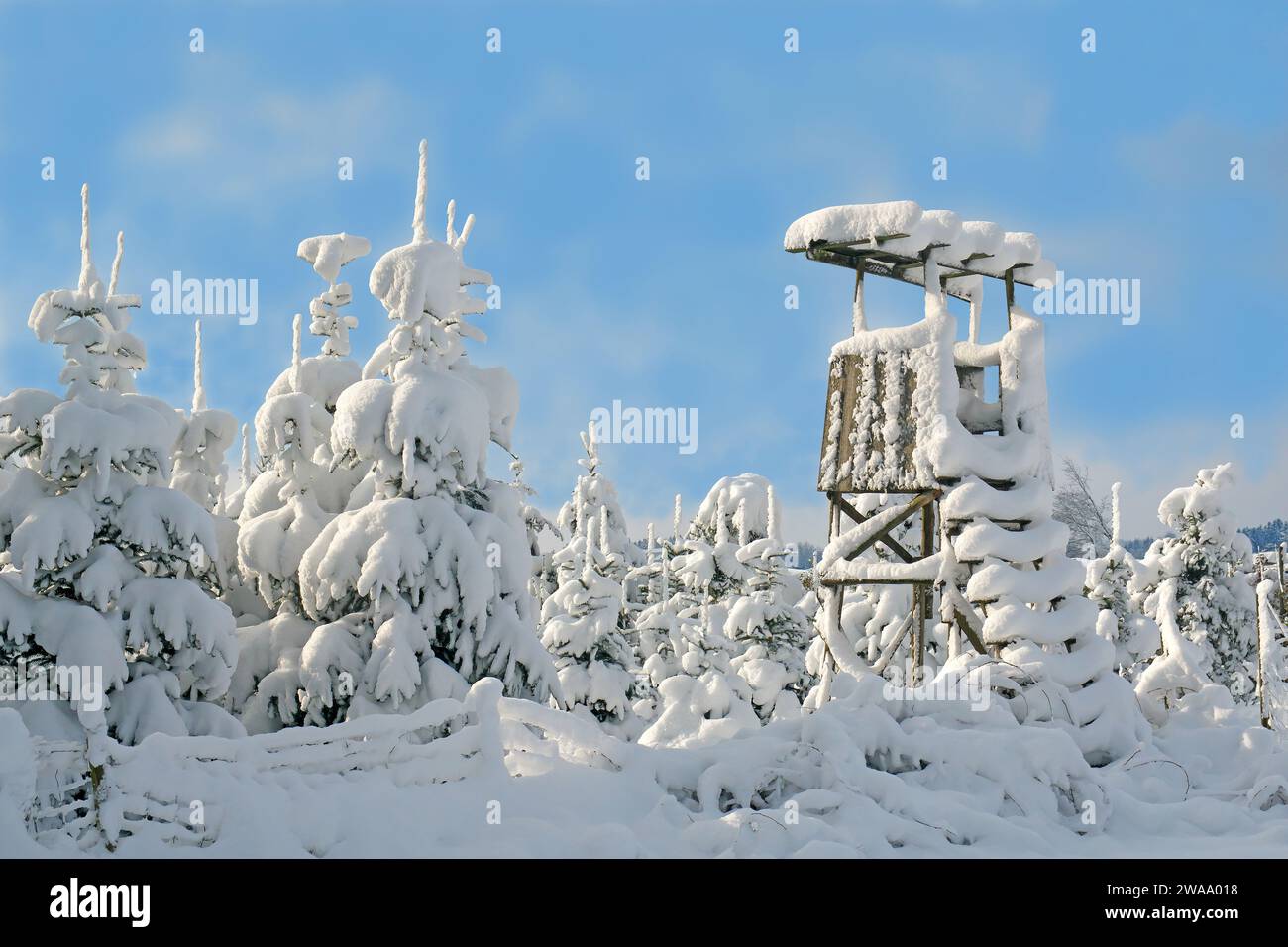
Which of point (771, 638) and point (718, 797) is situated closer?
point (718, 797)

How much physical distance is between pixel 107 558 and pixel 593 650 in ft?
32.5

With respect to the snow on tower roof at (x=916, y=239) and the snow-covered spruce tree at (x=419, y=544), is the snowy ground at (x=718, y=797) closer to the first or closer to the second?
the snow-covered spruce tree at (x=419, y=544)

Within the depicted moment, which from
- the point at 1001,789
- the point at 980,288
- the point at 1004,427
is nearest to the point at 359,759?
the point at 1001,789

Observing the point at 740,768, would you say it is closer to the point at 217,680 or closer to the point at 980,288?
the point at 217,680

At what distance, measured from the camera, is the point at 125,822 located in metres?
8.21

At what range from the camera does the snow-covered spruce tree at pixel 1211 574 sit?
33.7 m

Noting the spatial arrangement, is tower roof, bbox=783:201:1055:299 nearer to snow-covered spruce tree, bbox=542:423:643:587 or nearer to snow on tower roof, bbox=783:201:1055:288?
snow on tower roof, bbox=783:201:1055:288

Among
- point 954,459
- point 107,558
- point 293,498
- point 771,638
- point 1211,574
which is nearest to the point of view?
point 107,558

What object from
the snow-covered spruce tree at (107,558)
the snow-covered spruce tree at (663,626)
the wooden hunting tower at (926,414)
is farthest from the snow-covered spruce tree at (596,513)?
the snow-covered spruce tree at (107,558)

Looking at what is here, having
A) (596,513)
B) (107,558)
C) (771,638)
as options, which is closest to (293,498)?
(107,558)

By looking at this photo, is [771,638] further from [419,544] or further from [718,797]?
[718,797]

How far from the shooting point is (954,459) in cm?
1644

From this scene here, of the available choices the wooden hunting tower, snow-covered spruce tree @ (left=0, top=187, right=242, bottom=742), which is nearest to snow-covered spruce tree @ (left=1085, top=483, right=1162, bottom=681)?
the wooden hunting tower

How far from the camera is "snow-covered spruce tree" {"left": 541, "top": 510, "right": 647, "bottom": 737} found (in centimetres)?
2083
